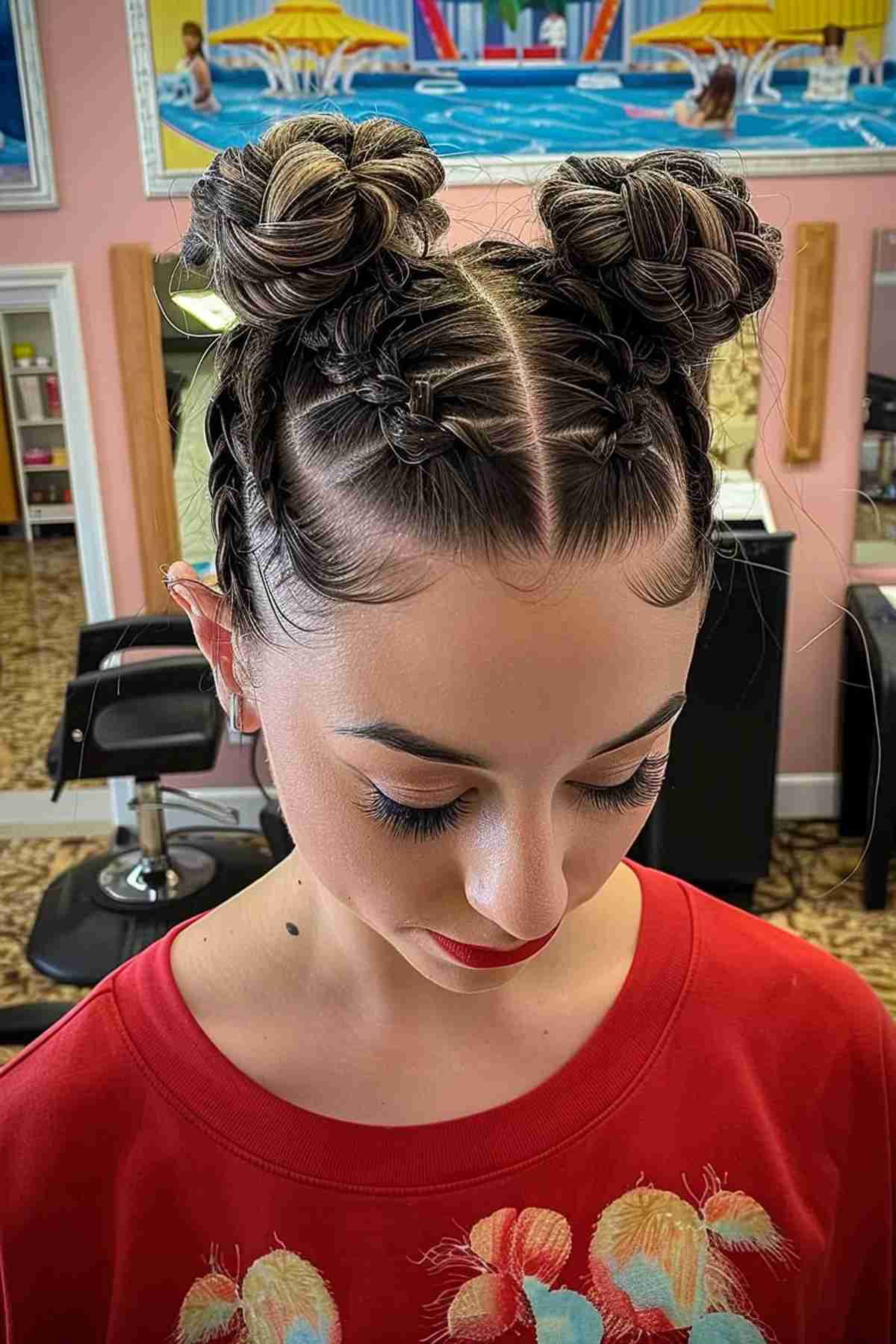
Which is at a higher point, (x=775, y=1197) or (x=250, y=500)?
(x=250, y=500)

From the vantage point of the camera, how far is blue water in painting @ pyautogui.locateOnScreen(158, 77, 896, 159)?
9.70 feet

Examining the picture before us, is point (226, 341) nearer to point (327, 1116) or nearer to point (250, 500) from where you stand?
point (250, 500)

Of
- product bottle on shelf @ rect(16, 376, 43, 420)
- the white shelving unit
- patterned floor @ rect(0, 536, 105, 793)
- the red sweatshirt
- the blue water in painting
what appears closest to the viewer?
the red sweatshirt

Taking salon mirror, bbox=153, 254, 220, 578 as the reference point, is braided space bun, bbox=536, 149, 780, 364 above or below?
above

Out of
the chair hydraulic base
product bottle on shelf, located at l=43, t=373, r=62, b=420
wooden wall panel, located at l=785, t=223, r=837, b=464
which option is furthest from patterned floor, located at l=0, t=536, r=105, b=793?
wooden wall panel, located at l=785, t=223, r=837, b=464

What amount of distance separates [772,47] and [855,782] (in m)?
1.96

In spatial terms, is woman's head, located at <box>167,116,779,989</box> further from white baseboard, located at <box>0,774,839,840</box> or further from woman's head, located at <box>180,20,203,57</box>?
white baseboard, located at <box>0,774,839,840</box>

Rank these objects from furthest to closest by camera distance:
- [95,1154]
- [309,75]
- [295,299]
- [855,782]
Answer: [855,782], [309,75], [95,1154], [295,299]

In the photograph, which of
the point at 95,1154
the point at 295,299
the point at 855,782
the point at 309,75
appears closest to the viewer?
the point at 295,299

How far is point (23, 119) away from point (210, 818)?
1904mm

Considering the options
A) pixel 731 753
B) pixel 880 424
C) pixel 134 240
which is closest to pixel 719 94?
pixel 880 424

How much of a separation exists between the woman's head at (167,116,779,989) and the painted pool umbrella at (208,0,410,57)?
2598 mm

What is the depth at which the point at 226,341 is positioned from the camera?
662 millimetres

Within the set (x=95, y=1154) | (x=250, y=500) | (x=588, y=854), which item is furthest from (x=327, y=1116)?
(x=250, y=500)
